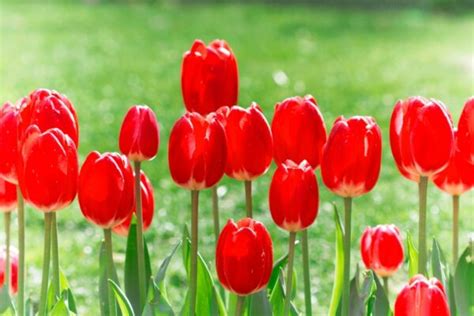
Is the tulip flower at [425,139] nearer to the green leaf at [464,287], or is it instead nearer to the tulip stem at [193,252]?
the green leaf at [464,287]

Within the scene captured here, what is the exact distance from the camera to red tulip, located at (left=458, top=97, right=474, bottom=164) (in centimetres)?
241

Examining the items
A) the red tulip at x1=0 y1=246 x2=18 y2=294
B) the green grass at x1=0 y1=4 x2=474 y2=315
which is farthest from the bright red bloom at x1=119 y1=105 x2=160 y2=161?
the green grass at x1=0 y1=4 x2=474 y2=315

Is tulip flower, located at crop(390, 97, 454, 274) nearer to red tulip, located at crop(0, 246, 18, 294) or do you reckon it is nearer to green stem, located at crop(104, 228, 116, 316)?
green stem, located at crop(104, 228, 116, 316)

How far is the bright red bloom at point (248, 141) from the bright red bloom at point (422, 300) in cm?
45

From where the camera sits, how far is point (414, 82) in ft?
33.2

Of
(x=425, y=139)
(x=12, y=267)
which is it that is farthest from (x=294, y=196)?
(x=12, y=267)

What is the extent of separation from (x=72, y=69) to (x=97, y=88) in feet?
3.51

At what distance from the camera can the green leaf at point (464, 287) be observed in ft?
8.50

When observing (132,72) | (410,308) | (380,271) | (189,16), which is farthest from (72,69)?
(410,308)

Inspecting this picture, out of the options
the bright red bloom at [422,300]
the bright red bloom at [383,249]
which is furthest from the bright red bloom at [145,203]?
the bright red bloom at [422,300]

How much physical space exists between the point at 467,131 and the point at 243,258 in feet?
2.16

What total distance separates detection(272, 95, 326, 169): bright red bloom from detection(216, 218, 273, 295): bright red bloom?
33cm

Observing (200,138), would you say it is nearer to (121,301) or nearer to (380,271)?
(121,301)

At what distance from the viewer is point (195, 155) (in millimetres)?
2211
